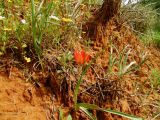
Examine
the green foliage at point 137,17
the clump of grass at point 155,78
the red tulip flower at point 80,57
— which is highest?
the green foliage at point 137,17

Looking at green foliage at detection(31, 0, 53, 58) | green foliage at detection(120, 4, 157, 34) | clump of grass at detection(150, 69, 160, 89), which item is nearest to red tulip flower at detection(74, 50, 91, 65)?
green foliage at detection(31, 0, 53, 58)

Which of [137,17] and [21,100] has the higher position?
[137,17]

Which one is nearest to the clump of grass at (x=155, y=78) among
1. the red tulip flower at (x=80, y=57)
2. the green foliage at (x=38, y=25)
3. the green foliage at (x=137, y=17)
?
the green foliage at (x=137, y=17)

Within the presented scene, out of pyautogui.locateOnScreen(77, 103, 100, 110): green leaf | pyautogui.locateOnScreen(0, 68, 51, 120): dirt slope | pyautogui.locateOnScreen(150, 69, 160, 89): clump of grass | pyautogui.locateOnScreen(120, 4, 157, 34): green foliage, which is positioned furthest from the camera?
pyautogui.locateOnScreen(120, 4, 157, 34): green foliage

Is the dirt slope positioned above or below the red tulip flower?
below

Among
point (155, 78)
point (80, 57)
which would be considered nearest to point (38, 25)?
point (80, 57)

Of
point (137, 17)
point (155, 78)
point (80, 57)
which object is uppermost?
point (137, 17)

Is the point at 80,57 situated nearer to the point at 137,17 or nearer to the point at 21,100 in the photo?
the point at 21,100

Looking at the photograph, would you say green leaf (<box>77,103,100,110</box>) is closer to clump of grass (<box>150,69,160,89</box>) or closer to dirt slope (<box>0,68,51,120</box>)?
dirt slope (<box>0,68,51,120</box>)

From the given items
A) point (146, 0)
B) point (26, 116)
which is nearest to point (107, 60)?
point (26, 116)

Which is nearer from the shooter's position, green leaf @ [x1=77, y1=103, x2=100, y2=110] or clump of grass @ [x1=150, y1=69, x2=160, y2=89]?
green leaf @ [x1=77, y1=103, x2=100, y2=110]

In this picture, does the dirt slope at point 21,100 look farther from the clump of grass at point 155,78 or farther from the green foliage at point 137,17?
the green foliage at point 137,17
